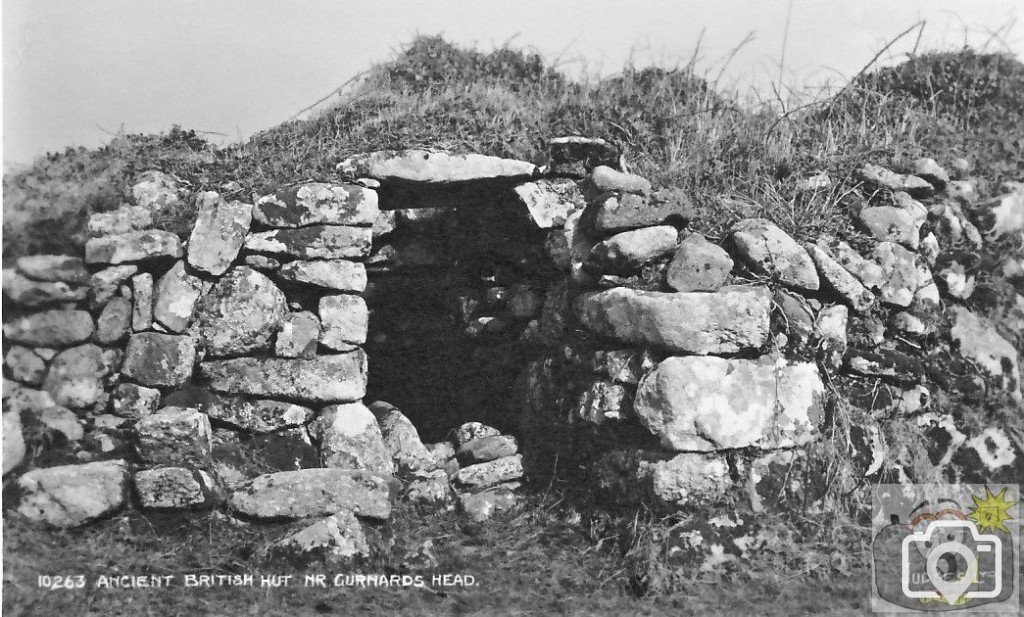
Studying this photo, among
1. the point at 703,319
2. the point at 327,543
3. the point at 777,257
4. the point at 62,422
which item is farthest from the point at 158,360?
the point at 777,257

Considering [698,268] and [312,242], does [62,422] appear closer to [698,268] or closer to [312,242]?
[312,242]

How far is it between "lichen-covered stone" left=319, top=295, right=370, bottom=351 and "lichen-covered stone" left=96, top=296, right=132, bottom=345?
42.3 inches

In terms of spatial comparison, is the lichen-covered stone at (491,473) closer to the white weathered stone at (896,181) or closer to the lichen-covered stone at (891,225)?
the lichen-covered stone at (891,225)

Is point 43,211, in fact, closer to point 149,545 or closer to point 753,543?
point 149,545

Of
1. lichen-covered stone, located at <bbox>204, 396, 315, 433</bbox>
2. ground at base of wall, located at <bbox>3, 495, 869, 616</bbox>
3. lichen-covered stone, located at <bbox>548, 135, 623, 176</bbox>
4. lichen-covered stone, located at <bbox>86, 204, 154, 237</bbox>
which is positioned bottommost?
ground at base of wall, located at <bbox>3, 495, 869, 616</bbox>

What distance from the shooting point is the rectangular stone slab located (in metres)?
4.43

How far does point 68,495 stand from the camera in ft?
12.2

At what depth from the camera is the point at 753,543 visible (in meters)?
3.70

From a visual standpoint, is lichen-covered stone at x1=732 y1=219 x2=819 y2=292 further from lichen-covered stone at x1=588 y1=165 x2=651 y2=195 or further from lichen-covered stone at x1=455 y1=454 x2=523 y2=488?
lichen-covered stone at x1=455 y1=454 x2=523 y2=488

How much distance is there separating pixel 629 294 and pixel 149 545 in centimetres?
269

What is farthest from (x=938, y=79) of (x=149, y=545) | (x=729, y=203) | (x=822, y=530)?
(x=149, y=545)

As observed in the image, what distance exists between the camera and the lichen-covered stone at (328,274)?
15.0 ft

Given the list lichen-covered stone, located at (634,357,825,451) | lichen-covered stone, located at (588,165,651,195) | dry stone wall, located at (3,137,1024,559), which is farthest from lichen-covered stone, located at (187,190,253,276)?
lichen-covered stone, located at (634,357,825,451)

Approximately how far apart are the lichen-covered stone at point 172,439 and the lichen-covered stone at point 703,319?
2.41 m
